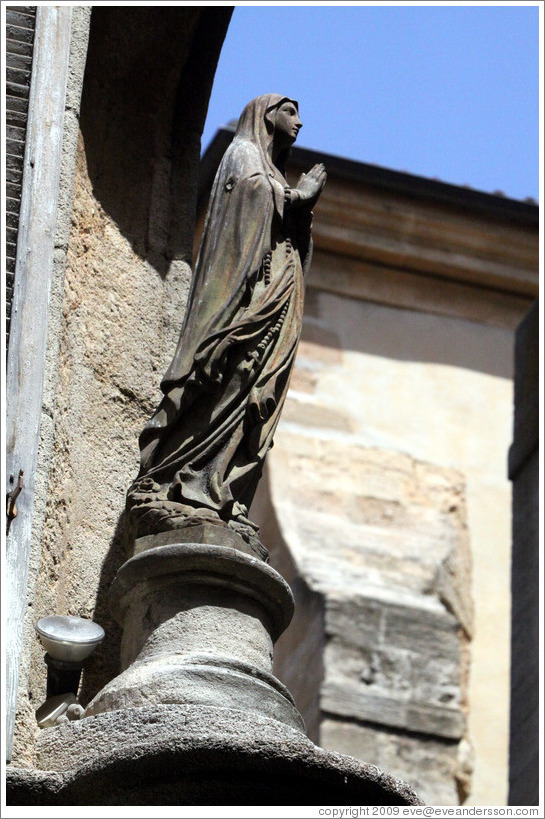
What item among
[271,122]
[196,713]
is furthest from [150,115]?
[196,713]

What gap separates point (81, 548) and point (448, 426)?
5.83m

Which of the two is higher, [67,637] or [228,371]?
[228,371]

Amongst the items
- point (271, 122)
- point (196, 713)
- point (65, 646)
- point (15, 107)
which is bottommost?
point (196, 713)

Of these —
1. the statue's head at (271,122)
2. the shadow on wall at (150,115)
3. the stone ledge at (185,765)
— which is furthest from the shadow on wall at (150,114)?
the stone ledge at (185,765)

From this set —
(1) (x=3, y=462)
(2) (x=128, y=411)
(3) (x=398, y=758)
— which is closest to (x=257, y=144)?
(2) (x=128, y=411)

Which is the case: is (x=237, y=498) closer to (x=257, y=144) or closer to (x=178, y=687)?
(x=178, y=687)

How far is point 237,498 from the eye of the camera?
457 cm

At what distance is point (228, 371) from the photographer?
4.61 meters

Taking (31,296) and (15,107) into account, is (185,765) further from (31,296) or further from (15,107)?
(15,107)

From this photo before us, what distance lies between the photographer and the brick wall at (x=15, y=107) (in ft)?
14.8

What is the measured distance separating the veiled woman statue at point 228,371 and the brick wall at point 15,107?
437 mm

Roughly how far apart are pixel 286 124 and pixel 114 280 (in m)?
0.66

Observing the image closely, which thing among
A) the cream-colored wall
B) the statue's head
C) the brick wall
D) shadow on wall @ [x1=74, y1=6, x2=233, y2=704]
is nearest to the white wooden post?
the brick wall

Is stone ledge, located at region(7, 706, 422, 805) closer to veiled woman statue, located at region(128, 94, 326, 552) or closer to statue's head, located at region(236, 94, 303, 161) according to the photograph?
veiled woman statue, located at region(128, 94, 326, 552)
